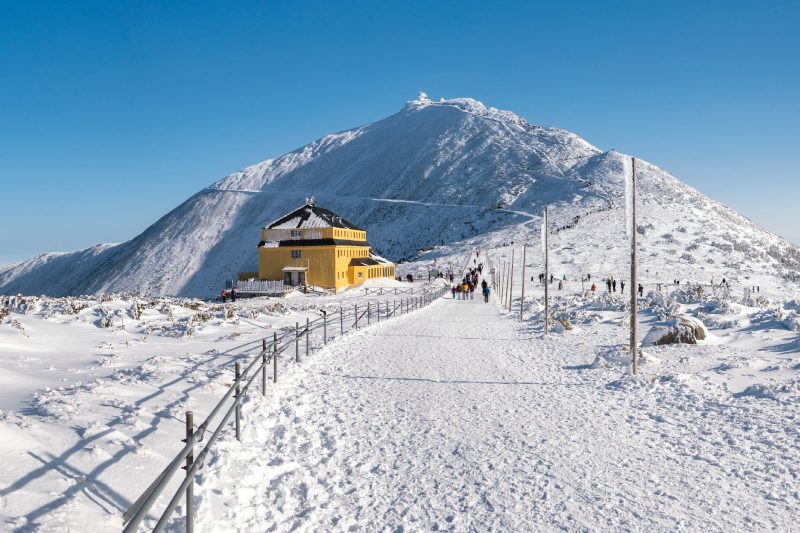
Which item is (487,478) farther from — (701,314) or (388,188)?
(388,188)

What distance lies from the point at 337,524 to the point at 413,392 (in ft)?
19.1

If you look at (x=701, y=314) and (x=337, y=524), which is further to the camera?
(x=701, y=314)

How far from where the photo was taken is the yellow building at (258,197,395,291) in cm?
5997

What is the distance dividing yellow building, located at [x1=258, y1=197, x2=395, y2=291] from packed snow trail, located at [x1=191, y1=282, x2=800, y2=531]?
47.6m

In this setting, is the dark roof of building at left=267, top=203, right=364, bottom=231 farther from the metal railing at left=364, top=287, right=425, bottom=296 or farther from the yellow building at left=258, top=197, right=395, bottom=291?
the metal railing at left=364, top=287, right=425, bottom=296

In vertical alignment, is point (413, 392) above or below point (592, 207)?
below

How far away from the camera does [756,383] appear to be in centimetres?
1080

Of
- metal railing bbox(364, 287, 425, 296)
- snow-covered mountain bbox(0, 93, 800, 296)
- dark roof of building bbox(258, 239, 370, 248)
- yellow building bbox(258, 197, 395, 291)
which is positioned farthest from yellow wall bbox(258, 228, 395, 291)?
snow-covered mountain bbox(0, 93, 800, 296)

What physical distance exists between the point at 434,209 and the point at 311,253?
3071 inches

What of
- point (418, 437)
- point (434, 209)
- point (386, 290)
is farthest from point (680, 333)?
point (434, 209)

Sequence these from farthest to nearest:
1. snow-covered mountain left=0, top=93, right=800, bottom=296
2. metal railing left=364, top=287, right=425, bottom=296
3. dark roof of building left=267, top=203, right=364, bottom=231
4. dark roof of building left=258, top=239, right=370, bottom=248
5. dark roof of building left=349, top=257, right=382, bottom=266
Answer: snow-covered mountain left=0, top=93, right=800, bottom=296 < dark roof of building left=349, top=257, right=382, bottom=266 < dark roof of building left=267, top=203, right=364, bottom=231 < dark roof of building left=258, top=239, right=370, bottom=248 < metal railing left=364, top=287, right=425, bottom=296

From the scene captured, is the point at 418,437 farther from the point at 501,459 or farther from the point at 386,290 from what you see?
the point at 386,290

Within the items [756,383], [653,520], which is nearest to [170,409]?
[653,520]

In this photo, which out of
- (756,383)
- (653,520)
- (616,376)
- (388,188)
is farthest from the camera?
(388,188)
